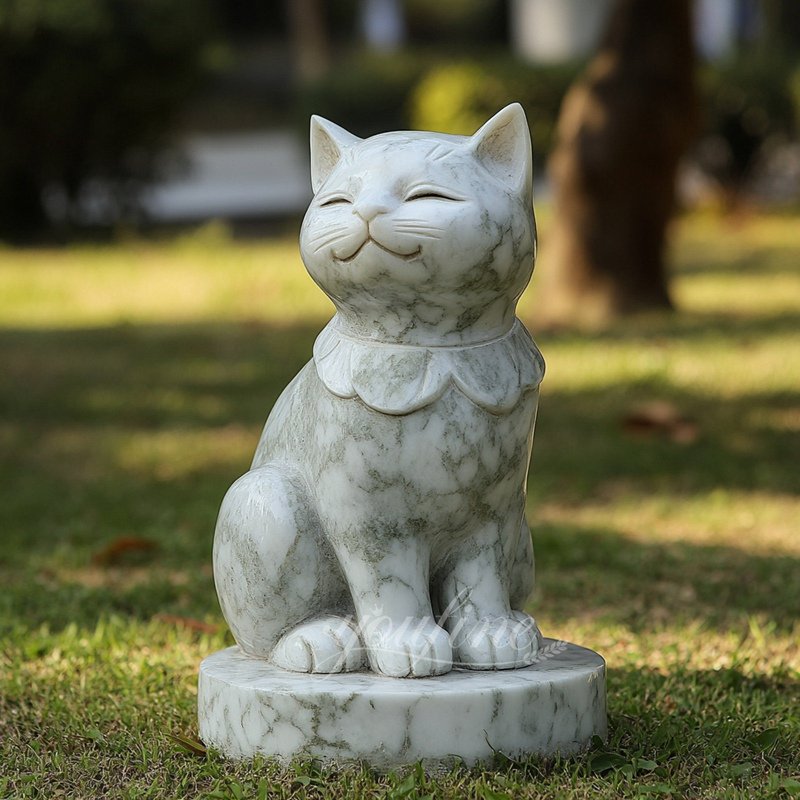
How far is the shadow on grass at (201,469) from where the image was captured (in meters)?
4.86

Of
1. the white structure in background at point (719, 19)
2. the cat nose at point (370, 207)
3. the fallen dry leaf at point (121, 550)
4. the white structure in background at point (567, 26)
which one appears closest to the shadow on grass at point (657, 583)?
the fallen dry leaf at point (121, 550)

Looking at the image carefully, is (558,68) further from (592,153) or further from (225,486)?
(225,486)

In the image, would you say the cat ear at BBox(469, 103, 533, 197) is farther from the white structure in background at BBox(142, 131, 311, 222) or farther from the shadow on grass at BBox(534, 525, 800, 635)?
the white structure in background at BBox(142, 131, 311, 222)

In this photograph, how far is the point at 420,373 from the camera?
3174 mm

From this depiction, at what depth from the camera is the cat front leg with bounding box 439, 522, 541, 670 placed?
10.7 feet

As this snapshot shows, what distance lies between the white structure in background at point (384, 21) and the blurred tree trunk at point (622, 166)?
1078 inches

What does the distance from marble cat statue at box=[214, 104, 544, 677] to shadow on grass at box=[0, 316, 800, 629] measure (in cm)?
141

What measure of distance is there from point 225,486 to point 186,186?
16.3 metres

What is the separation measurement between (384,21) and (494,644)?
35.5m

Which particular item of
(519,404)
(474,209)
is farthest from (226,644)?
(474,209)

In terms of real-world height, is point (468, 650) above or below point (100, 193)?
below

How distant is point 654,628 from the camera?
4488mm

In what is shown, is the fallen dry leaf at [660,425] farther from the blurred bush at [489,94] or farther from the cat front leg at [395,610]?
the blurred bush at [489,94]

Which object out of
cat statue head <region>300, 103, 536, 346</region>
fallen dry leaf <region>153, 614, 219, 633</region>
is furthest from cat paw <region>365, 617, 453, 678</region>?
fallen dry leaf <region>153, 614, 219, 633</region>
